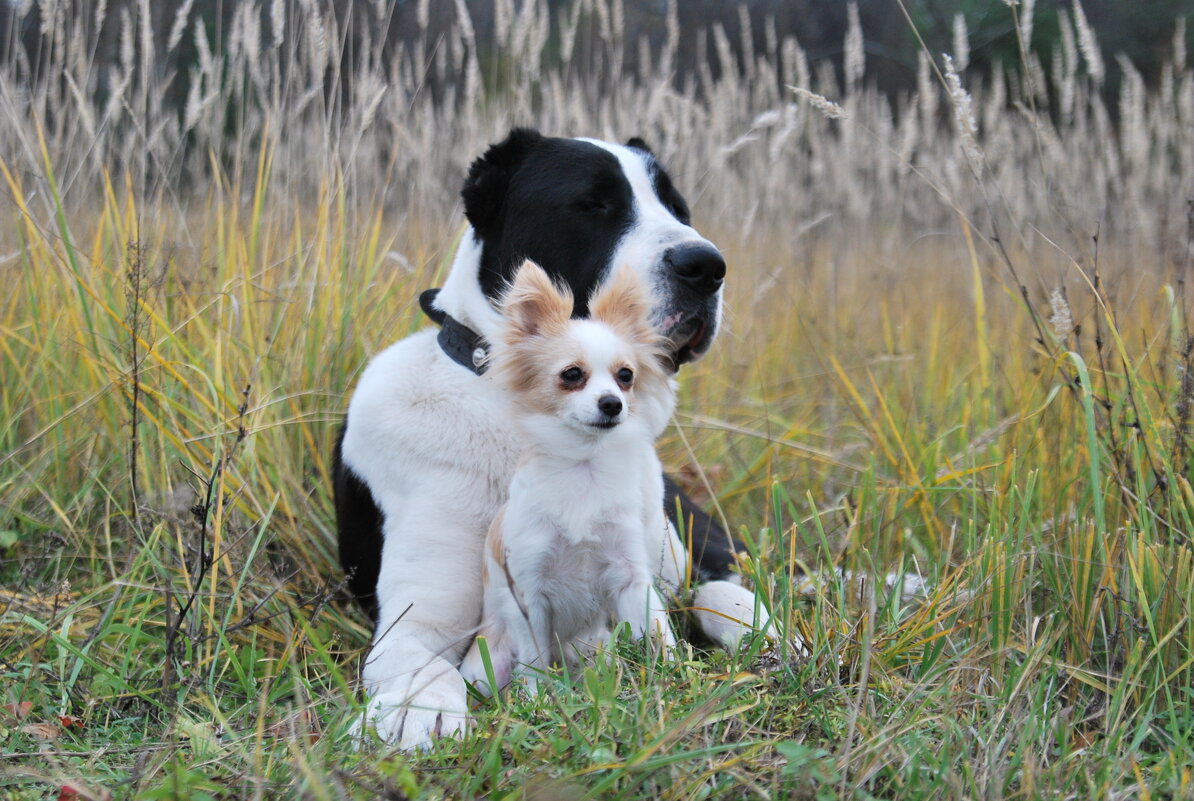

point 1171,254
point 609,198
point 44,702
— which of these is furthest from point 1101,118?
point 44,702

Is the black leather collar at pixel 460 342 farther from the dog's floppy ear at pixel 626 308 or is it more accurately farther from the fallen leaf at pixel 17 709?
the fallen leaf at pixel 17 709

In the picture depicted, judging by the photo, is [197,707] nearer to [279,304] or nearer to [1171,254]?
[279,304]

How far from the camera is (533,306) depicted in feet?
7.11

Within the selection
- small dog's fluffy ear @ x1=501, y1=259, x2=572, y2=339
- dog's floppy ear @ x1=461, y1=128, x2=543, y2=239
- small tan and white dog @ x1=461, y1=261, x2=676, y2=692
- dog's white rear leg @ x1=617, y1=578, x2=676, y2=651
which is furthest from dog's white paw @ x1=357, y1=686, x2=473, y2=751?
dog's floppy ear @ x1=461, y1=128, x2=543, y2=239

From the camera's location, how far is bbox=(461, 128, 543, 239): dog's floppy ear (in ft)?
9.04

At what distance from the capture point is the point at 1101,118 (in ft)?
12.5

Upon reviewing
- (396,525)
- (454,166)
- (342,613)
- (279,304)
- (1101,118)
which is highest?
(1101,118)

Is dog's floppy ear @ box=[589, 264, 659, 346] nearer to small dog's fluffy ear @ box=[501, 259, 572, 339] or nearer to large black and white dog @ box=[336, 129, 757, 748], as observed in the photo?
small dog's fluffy ear @ box=[501, 259, 572, 339]

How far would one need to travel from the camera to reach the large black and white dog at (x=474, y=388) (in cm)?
248

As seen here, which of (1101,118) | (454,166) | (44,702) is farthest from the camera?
(454,166)

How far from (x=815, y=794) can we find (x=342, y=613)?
1660 millimetres

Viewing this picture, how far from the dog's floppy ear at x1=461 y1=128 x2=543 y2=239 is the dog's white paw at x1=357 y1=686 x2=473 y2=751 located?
3.95 ft

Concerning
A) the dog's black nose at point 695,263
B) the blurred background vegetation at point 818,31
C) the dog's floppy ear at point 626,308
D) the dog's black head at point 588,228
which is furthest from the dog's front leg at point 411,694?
the blurred background vegetation at point 818,31

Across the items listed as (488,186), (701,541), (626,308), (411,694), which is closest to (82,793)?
(411,694)
